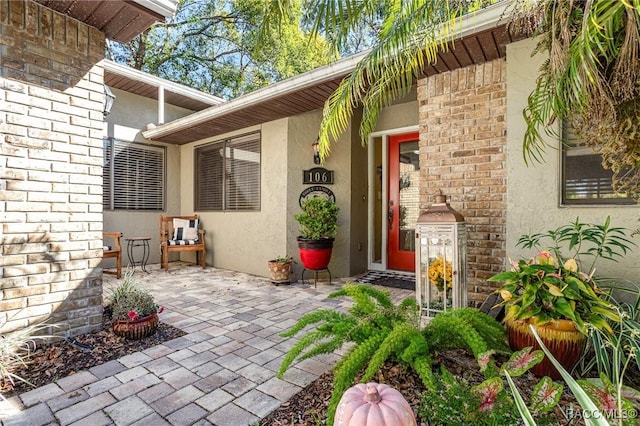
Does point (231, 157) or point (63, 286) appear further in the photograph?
point (231, 157)

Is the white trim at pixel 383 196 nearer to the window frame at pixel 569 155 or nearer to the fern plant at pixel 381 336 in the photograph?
the window frame at pixel 569 155

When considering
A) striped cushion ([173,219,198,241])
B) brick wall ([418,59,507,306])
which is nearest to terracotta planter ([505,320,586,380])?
brick wall ([418,59,507,306])

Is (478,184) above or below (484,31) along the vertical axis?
below

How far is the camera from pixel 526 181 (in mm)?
2848

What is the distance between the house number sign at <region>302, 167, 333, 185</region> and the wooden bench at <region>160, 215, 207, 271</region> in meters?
2.35

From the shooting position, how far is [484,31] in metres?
2.63

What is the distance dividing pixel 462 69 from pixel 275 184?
9.92ft

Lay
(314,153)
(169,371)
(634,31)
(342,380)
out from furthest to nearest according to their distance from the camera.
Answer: (314,153) → (169,371) → (342,380) → (634,31)

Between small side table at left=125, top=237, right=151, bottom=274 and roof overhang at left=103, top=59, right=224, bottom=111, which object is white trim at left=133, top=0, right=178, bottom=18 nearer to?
roof overhang at left=103, top=59, right=224, bottom=111

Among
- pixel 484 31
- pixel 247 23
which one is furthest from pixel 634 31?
pixel 247 23

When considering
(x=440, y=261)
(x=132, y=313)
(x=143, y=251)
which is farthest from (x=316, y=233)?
(x=143, y=251)

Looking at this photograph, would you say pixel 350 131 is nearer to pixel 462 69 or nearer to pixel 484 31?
pixel 462 69

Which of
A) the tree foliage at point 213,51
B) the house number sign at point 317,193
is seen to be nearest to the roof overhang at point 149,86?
the house number sign at point 317,193

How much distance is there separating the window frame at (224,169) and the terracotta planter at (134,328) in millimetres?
2949
